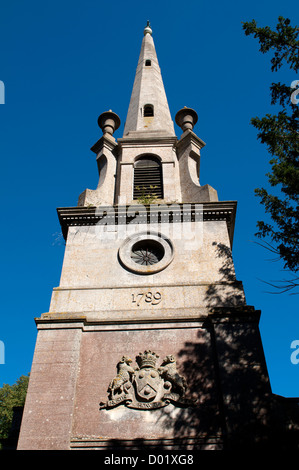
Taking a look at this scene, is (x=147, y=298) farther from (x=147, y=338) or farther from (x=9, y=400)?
(x=9, y=400)

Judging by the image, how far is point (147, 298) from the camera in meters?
12.6

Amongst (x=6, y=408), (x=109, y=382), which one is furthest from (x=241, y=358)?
(x=6, y=408)

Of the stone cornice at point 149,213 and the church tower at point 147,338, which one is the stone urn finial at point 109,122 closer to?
the church tower at point 147,338

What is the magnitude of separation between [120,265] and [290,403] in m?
6.08

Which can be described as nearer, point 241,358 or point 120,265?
point 241,358

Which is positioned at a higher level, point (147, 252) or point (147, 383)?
point (147, 252)

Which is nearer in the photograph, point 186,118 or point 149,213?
point 149,213

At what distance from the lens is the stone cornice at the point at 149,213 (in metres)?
15.0

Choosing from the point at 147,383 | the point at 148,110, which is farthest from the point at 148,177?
the point at 147,383

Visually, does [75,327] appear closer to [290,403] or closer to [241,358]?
[241,358]

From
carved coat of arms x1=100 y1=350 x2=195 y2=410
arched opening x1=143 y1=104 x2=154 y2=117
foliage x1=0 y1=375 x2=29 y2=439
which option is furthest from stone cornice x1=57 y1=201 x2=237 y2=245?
foliage x1=0 y1=375 x2=29 y2=439

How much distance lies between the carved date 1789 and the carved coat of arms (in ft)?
5.99

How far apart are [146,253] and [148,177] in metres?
4.84
